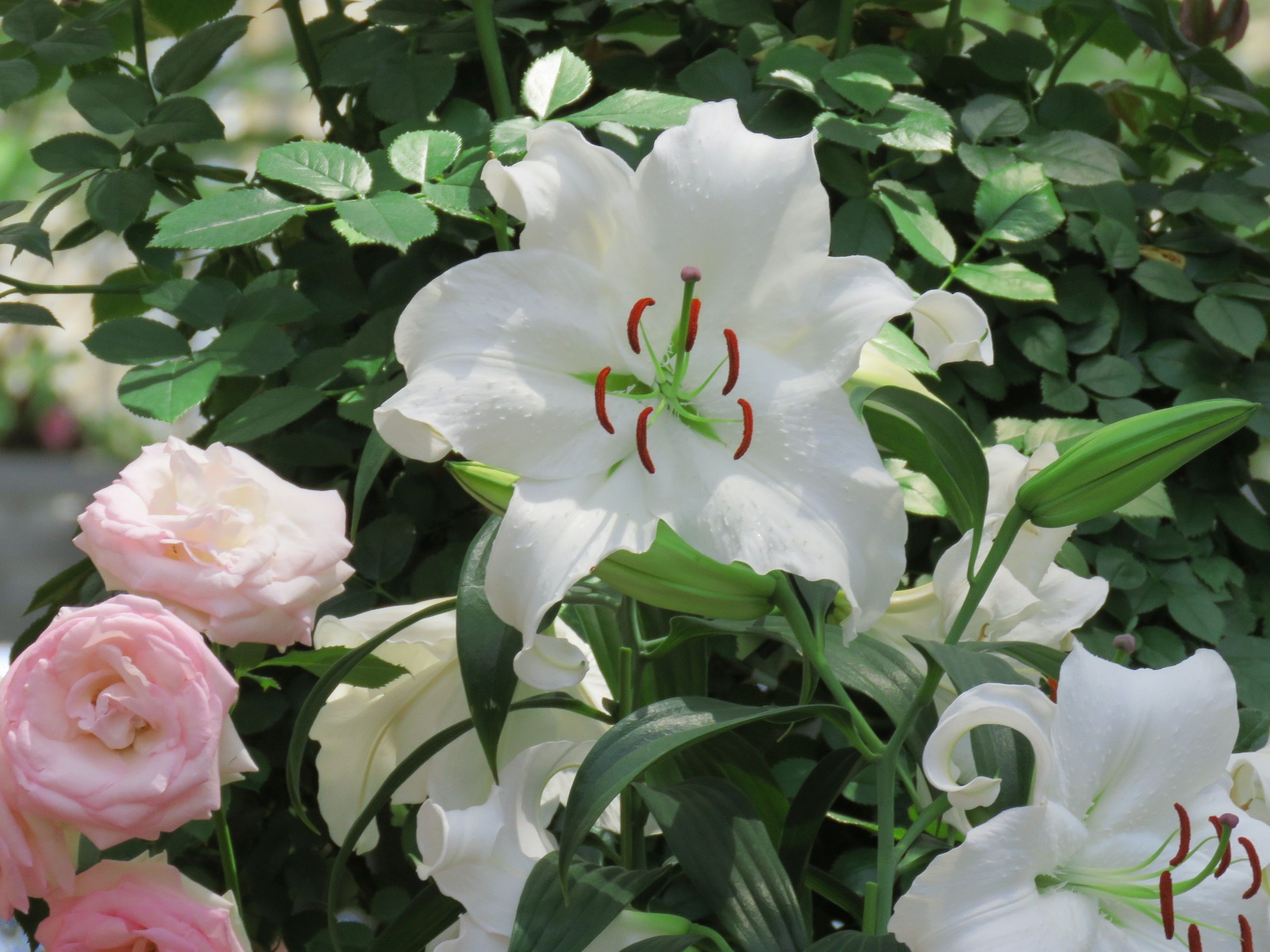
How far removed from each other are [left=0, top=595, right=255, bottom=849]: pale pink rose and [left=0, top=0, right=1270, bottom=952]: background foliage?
167 mm

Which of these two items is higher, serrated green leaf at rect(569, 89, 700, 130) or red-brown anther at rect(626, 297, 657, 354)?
red-brown anther at rect(626, 297, 657, 354)

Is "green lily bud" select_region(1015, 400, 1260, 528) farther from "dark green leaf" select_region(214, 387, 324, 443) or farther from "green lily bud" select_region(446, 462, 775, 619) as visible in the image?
"dark green leaf" select_region(214, 387, 324, 443)

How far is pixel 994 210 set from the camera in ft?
2.24

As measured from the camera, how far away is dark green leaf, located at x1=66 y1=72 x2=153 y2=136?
683 mm

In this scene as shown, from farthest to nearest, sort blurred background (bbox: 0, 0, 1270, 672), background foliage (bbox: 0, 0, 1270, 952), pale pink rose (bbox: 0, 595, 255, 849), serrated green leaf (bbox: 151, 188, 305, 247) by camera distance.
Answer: blurred background (bbox: 0, 0, 1270, 672) < background foliage (bbox: 0, 0, 1270, 952) < serrated green leaf (bbox: 151, 188, 305, 247) < pale pink rose (bbox: 0, 595, 255, 849)

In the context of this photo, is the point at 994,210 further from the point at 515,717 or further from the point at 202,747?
the point at 202,747

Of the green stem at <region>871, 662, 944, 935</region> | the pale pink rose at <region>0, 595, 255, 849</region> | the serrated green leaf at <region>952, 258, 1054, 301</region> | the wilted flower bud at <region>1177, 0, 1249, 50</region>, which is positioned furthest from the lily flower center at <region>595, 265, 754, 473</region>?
the wilted flower bud at <region>1177, 0, 1249, 50</region>

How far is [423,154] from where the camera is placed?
570 millimetres

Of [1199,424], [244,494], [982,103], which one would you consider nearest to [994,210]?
[982,103]

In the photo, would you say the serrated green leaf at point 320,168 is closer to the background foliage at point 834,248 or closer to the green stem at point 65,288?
the background foliage at point 834,248

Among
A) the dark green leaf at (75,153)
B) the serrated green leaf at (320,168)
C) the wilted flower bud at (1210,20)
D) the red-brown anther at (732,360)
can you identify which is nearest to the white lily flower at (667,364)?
the red-brown anther at (732,360)

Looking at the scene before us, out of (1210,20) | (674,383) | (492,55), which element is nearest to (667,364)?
(674,383)

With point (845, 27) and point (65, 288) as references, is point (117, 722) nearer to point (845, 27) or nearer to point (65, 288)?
point (65, 288)

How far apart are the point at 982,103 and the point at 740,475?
45 cm
